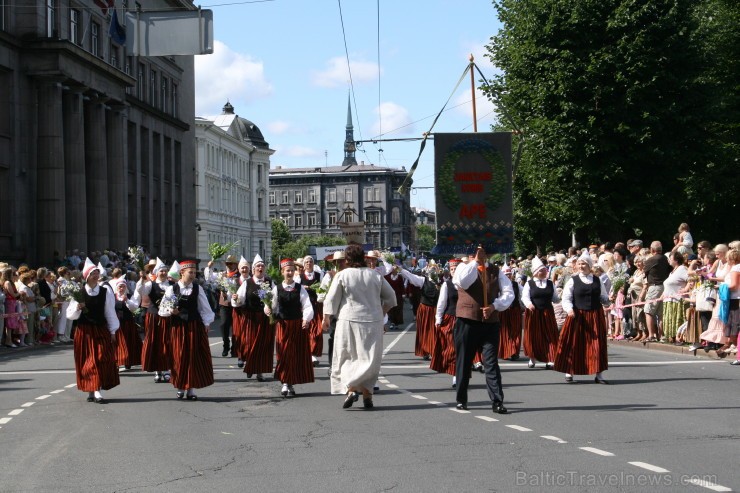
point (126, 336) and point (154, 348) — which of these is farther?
point (126, 336)

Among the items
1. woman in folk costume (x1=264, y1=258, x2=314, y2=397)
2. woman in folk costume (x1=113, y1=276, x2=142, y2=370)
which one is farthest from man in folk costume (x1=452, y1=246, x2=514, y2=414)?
woman in folk costume (x1=113, y1=276, x2=142, y2=370)

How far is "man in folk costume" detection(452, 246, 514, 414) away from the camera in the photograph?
12977mm

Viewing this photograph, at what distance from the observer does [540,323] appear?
19203mm

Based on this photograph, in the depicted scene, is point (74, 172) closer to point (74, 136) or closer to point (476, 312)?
point (74, 136)

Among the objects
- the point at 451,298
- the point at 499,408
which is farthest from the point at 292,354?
the point at 499,408

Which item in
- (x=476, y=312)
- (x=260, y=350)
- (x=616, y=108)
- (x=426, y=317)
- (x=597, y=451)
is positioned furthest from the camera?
(x=616, y=108)

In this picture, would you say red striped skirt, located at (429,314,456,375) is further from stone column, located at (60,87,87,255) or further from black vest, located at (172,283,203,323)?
stone column, located at (60,87,87,255)

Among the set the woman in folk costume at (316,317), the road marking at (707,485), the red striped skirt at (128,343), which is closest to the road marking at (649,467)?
the road marking at (707,485)

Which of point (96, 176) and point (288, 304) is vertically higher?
point (96, 176)

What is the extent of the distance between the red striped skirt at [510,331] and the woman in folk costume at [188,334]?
278 inches

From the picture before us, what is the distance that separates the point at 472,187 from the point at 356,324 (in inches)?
386

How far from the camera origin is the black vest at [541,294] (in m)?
19.4

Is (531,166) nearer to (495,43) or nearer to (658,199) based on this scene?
(658,199)

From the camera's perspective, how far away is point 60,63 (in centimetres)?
4084
